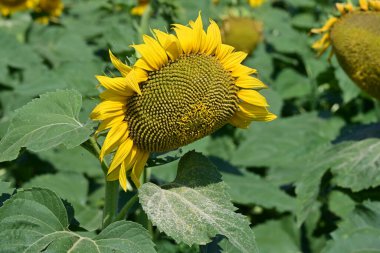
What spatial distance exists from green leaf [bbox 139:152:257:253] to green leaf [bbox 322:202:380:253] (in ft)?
1.72

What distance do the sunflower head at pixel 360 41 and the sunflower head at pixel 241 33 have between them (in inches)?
65.4

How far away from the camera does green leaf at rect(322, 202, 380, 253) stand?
6.70 feet

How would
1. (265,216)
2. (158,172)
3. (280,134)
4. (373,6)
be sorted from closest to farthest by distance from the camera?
1. (373,6)
2. (158,172)
3. (265,216)
4. (280,134)

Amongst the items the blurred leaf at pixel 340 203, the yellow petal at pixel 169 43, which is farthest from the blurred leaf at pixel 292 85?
the yellow petal at pixel 169 43

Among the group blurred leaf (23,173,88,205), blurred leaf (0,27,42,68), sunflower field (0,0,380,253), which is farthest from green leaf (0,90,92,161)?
blurred leaf (0,27,42,68)

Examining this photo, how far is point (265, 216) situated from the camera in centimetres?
327

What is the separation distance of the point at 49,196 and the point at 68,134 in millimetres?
140

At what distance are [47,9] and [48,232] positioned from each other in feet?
11.1

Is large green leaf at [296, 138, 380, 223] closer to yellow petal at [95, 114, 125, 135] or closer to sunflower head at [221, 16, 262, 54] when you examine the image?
yellow petal at [95, 114, 125, 135]

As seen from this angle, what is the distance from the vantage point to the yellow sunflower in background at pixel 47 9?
4742 millimetres

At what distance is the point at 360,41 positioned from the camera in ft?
8.14

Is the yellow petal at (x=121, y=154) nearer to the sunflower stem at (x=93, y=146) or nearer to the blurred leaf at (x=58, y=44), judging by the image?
the sunflower stem at (x=93, y=146)

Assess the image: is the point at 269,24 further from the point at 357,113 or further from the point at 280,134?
the point at 280,134

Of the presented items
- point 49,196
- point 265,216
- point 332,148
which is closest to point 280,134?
point 265,216
